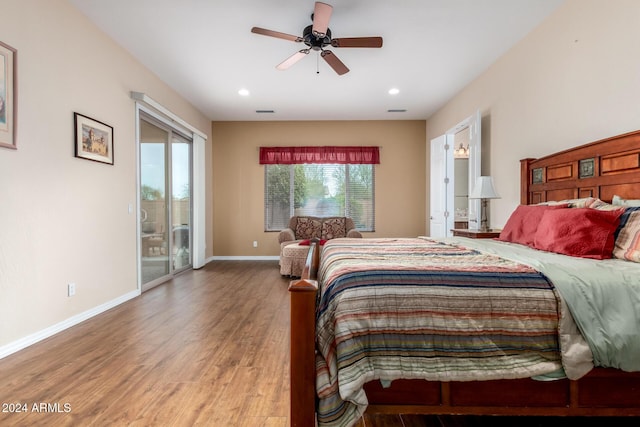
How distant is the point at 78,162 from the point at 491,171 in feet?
14.8

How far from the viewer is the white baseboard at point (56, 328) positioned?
230 centimetres

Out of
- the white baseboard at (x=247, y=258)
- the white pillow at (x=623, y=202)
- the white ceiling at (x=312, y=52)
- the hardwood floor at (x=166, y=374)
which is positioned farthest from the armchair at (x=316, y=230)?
the white pillow at (x=623, y=202)

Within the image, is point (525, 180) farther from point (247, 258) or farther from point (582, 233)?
point (247, 258)

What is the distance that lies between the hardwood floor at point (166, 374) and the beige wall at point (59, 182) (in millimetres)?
359

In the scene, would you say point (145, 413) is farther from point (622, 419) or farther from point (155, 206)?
point (155, 206)

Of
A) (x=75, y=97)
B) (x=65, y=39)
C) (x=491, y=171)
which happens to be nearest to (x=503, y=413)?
(x=491, y=171)

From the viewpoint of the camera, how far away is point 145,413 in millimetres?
1624

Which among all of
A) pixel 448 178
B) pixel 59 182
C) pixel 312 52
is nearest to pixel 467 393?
pixel 59 182

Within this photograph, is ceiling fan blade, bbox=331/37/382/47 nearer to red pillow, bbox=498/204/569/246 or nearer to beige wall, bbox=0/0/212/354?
red pillow, bbox=498/204/569/246

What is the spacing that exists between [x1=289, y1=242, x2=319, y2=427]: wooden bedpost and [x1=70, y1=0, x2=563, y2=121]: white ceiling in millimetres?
2618

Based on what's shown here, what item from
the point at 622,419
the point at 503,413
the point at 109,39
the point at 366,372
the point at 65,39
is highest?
the point at 109,39

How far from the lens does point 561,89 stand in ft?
9.55

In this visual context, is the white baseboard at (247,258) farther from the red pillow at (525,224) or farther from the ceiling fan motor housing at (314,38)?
the red pillow at (525,224)

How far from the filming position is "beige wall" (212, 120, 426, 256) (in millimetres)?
6621
